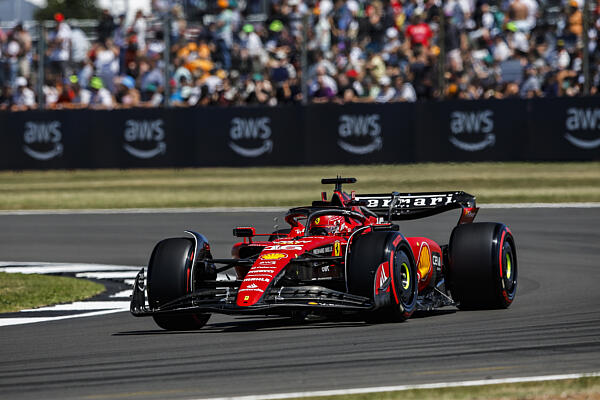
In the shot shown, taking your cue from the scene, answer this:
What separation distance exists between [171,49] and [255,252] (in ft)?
64.3

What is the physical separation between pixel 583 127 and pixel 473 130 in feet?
7.35

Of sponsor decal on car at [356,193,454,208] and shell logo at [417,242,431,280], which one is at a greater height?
sponsor decal on car at [356,193,454,208]

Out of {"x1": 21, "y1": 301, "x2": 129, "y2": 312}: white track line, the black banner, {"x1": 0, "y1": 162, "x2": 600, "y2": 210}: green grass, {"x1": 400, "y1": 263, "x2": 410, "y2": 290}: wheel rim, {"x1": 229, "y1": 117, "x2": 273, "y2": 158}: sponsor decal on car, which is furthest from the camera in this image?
{"x1": 229, "y1": 117, "x2": 273, "y2": 158}: sponsor decal on car

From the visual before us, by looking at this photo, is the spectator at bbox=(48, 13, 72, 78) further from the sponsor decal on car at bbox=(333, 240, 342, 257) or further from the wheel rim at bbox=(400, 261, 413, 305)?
the wheel rim at bbox=(400, 261, 413, 305)

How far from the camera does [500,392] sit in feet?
18.5

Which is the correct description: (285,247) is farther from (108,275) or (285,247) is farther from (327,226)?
(108,275)

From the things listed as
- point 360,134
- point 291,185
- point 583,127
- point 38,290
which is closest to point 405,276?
point 38,290

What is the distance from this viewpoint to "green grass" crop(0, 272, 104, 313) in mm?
10792

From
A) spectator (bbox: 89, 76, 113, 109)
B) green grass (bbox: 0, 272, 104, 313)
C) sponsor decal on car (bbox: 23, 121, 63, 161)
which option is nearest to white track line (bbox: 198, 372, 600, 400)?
green grass (bbox: 0, 272, 104, 313)

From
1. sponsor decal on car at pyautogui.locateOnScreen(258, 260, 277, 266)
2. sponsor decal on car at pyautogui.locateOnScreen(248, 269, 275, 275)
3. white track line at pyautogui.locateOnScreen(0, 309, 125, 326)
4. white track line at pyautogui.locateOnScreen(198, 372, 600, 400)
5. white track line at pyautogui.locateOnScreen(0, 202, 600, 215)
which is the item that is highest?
sponsor decal on car at pyautogui.locateOnScreen(258, 260, 277, 266)

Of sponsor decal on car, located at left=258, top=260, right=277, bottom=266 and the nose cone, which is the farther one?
sponsor decal on car, located at left=258, top=260, right=277, bottom=266

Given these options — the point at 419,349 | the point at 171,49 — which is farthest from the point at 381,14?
the point at 419,349

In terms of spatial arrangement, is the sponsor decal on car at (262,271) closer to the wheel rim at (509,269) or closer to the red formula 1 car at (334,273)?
the red formula 1 car at (334,273)

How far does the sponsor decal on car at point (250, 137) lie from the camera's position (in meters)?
26.2
